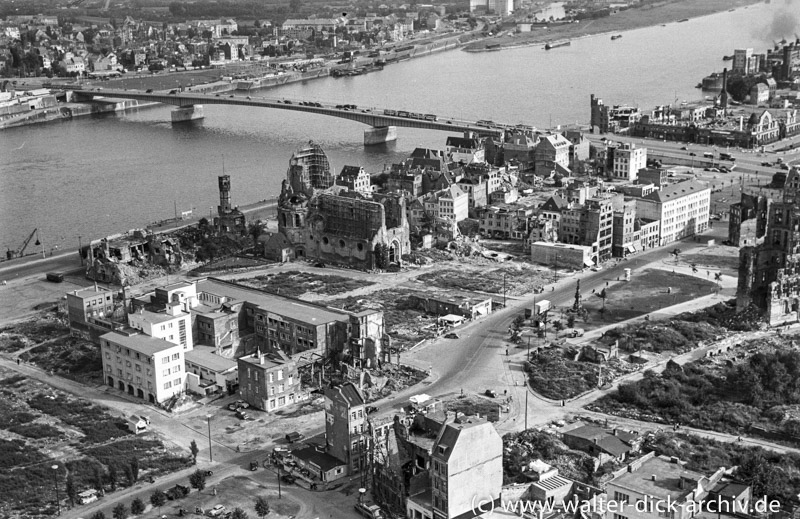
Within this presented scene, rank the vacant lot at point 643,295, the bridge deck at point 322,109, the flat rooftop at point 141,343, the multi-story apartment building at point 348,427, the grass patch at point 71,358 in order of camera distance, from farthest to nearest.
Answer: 1. the bridge deck at point 322,109
2. the vacant lot at point 643,295
3. the grass patch at point 71,358
4. the flat rooftop at point 141,343
5. the multi-story apartment building at point 348,427

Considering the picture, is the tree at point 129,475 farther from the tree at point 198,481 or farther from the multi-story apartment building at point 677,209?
the multi-story apartment building at point 677,209

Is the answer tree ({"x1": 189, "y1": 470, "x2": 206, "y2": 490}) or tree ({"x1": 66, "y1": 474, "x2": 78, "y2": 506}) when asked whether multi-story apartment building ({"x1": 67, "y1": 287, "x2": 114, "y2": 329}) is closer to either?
tree ({"x1": 66, "y1": 474, "x2": 78, "y2": 506})

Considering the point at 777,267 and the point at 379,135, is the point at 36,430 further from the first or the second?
the point at 379,135

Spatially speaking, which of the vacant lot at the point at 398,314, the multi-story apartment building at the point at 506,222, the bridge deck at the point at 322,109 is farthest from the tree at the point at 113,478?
the bridge deck at the point at 322,109

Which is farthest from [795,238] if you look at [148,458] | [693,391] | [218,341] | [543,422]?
[148,458]

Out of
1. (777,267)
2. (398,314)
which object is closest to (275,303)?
(398,314)

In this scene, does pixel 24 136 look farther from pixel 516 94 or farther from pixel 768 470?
pixel 768 470
